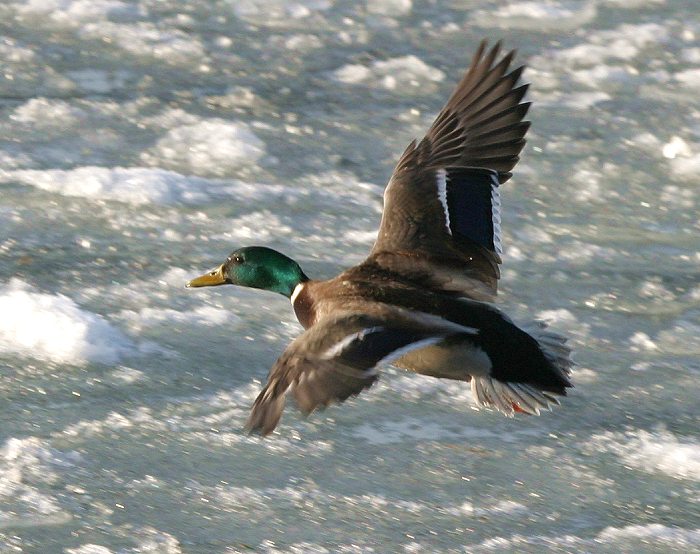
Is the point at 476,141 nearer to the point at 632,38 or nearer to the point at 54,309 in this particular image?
the point at 54,309

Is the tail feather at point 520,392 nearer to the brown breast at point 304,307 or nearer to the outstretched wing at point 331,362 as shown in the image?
the outstretched wing at point 331,362

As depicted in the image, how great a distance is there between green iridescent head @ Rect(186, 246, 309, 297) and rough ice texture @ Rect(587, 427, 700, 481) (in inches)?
44.1

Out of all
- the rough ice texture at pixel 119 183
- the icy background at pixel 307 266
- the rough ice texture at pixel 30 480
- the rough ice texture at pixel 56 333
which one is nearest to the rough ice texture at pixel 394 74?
the icy background at pixel 307 266

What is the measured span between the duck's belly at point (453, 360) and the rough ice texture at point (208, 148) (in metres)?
1.93

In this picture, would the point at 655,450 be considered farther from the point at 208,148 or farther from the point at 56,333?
the point at 208,148

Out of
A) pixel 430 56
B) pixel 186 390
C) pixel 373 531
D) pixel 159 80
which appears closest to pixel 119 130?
pixel 159 80

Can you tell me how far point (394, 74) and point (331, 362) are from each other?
3489 mm

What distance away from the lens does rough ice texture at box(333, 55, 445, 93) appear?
20.9 ft

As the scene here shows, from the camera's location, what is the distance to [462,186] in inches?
168

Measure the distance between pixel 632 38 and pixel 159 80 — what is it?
7.90 feet

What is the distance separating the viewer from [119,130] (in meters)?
5.76

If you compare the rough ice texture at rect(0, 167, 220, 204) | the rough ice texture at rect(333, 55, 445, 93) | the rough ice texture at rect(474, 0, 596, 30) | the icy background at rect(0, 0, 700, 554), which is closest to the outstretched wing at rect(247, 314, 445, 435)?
the icy background at rect(0, 0, 700, 554)

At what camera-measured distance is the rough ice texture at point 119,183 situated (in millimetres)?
5156

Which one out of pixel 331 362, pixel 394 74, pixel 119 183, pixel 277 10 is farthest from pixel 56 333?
pixel 277 10
